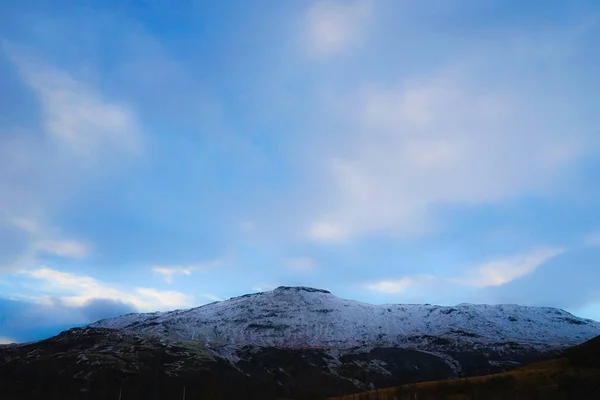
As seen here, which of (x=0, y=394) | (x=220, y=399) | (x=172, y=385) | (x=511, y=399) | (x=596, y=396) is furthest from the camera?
(x=172, y=385)

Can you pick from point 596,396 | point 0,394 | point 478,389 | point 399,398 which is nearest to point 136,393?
point 0,394

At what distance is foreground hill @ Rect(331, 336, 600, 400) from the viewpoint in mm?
73312

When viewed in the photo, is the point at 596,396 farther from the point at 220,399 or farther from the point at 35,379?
the point at 35,379

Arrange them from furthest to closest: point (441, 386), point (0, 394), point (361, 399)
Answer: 1. point (0, 394)
2. point (361, 399)
3. point (441, 386)

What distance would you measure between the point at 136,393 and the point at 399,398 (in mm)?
116809

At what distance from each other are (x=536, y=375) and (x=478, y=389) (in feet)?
31.1

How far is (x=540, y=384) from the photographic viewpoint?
78250 mm

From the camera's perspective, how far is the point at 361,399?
105 meters

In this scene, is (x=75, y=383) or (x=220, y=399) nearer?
(x=220, y=399)

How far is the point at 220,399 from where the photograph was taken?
159875mm

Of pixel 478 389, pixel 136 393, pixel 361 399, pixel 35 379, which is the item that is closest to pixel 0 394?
pixel 35 379

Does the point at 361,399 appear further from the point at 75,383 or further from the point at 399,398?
the point at 75,383

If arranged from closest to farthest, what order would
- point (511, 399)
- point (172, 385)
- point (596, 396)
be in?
1. point (596, 396)
2. point (511, 399)
3. point (172, 385)

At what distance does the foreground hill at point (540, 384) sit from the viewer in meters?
73.3
